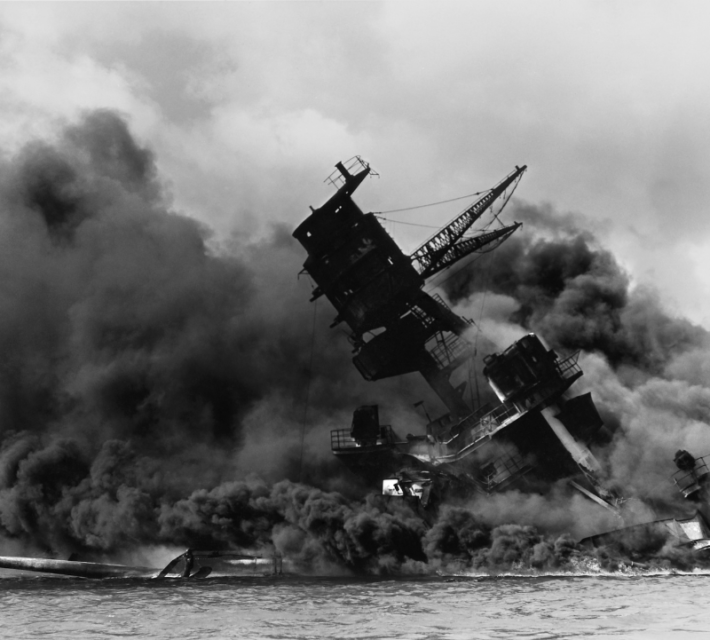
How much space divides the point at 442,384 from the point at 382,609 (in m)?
17.9

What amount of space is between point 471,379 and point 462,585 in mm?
14996

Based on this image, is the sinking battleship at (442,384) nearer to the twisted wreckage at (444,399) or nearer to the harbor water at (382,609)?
the twisted wreckage at (444,399)

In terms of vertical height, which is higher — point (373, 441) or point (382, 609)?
point (373, 441)

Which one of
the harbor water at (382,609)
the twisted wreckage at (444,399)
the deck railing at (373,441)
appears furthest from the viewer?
the deck railing at (373,441)

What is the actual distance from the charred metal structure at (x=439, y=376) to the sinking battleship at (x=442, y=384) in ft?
0.16

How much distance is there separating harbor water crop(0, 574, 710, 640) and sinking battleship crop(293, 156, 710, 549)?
17.3 feet

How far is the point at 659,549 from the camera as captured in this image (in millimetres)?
24906

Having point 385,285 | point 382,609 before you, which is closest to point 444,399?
point 385,285

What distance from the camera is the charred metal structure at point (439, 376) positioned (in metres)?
29.9

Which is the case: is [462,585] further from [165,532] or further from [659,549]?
[165,532]

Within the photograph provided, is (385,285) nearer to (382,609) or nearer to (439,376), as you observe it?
(439,376)

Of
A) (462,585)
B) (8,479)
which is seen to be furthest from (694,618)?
(8,479)

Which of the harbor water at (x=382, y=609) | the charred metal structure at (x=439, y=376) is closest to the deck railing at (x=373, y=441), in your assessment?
the charred metal structure at (x=439, y=376)

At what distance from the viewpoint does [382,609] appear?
1930cm
